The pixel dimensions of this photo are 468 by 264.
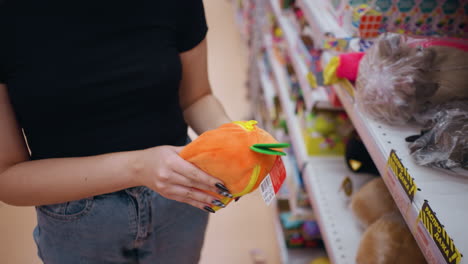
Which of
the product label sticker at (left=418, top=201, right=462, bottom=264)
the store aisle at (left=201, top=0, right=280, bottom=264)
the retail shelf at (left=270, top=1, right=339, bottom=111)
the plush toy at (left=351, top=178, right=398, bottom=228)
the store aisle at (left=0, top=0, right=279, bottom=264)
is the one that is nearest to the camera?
the product label sticker at (left=418, top=201, right=462, bottom=264)

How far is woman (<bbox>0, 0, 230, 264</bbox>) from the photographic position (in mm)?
693

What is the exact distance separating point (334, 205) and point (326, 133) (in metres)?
0.37

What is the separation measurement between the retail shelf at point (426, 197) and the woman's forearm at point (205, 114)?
39cm

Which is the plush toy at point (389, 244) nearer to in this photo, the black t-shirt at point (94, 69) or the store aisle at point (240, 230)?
the black t-shirt at point (94, 69)

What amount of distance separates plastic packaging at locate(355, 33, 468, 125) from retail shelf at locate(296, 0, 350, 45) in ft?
1.12

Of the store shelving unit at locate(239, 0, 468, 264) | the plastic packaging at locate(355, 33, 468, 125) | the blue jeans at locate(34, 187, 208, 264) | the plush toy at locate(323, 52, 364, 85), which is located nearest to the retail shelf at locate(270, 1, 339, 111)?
the store shelving unit at locate(239, 0, 468, 264)

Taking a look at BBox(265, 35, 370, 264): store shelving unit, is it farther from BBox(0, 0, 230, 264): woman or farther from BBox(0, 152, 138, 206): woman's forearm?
BBox(0, 152, 138, 206): woman's forearm

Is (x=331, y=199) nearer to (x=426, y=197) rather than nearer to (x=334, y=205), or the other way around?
(x=334, y=205)

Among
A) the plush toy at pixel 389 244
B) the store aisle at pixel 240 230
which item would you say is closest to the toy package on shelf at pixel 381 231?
the plush toy at pixel 389 244

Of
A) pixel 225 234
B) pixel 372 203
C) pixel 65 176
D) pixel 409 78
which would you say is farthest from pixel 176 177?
pixel 225 234

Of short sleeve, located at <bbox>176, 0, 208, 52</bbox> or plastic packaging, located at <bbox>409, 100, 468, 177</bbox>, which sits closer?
plastic packaging, located at <bbox>409, 100, 468, 177</bbox>

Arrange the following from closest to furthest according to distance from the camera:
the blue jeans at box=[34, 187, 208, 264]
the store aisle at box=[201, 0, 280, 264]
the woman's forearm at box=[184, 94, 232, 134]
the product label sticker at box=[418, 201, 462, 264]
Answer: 1. the product label sticker at box=[418, 201, 462, 264]
2. the blue jeans at box=[34, 187, 208, 264]
3. the woman's forearm at box=[184, 94, 232, 134]
4. the store aisle at box=[201, 0, 280, 264]

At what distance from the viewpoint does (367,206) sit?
1117 millimetres

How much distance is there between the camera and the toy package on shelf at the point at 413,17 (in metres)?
1.14
